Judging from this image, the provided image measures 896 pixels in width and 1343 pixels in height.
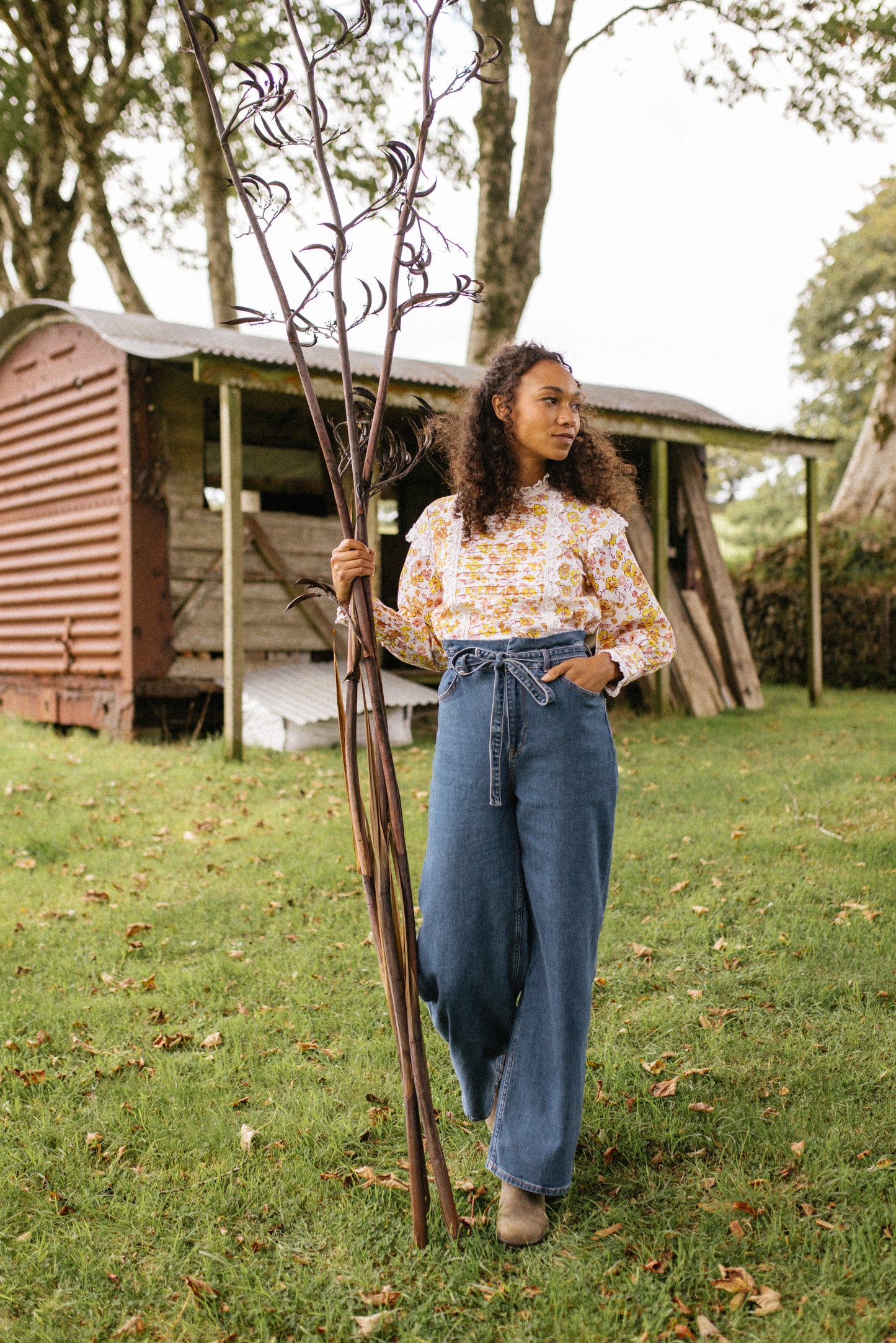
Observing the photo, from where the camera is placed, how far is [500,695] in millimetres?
2508

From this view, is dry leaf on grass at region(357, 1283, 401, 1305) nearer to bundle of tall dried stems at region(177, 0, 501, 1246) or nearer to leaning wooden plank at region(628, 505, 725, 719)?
bundle of tall dried stems at region(177, 0, 501, 1246)

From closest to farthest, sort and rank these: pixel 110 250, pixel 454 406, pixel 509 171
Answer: pixel 454 406 < pixel 509 171 < pixel 110 250

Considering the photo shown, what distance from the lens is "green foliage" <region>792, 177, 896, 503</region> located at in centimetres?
2712

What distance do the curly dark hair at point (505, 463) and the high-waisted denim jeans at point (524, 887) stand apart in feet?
1.24

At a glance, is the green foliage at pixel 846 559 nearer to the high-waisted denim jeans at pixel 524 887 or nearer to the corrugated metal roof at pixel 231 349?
the corrugated metal roof at pixel 231 349

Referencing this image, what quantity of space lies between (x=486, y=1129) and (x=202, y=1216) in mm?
809

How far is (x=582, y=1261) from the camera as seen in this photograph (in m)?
2.43

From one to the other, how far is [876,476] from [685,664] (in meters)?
6.66

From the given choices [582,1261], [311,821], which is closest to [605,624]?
[582,1261]

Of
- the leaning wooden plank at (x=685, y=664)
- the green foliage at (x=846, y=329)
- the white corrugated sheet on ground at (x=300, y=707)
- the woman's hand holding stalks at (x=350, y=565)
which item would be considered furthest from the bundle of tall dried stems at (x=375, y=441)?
the green foliage at (x=846, y=329)

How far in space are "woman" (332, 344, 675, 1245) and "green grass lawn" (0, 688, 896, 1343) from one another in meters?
0.30

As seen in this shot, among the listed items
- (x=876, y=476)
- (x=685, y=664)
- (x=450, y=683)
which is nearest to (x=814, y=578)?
(x=685, y=664)

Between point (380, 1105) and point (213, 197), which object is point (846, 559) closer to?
point (213, 197)

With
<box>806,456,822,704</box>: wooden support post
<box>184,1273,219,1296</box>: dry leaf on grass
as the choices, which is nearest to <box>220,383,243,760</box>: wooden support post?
<box>184,1273,219,1296</box>: dry leaf on grass
